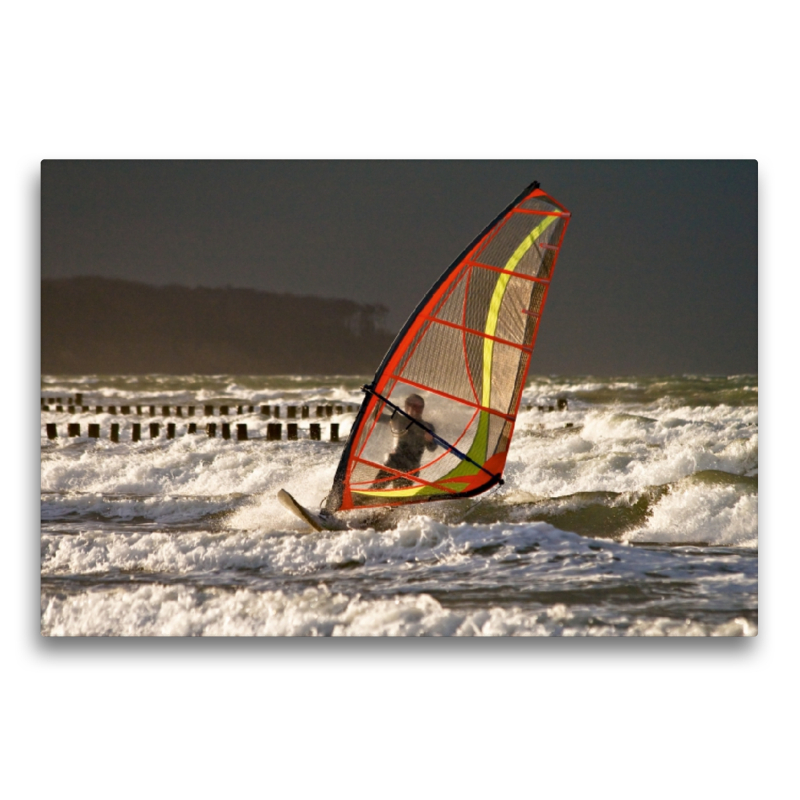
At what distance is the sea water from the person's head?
46cm

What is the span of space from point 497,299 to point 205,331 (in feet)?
5.44

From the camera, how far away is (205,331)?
15.8ft

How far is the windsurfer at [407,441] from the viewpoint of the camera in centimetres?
454

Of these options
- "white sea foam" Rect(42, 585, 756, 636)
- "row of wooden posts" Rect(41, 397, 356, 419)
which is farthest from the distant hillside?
"white sea foam" Rect(42, 585, 756, 636)

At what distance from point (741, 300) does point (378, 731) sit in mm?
Answer: 2764

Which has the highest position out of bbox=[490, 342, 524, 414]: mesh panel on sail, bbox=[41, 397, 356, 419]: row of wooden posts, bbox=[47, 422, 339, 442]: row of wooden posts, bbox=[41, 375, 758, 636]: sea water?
bbox=[490, 342, 524, 414]: mesh panel on sail

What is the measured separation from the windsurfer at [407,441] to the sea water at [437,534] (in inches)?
8.5

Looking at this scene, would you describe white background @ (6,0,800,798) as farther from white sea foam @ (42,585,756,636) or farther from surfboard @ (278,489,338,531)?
surfboard @ (278,489,338,531)

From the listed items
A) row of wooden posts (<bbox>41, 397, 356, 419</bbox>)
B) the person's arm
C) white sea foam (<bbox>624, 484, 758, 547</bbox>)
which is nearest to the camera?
white sea foam (<bbox>624, 484, 758, 547</bbox>)

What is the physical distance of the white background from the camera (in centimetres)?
392

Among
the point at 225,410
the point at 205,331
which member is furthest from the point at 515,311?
the point at 225,410

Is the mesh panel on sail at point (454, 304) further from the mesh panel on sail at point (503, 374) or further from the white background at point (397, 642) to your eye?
the white background at point (397, 642)
